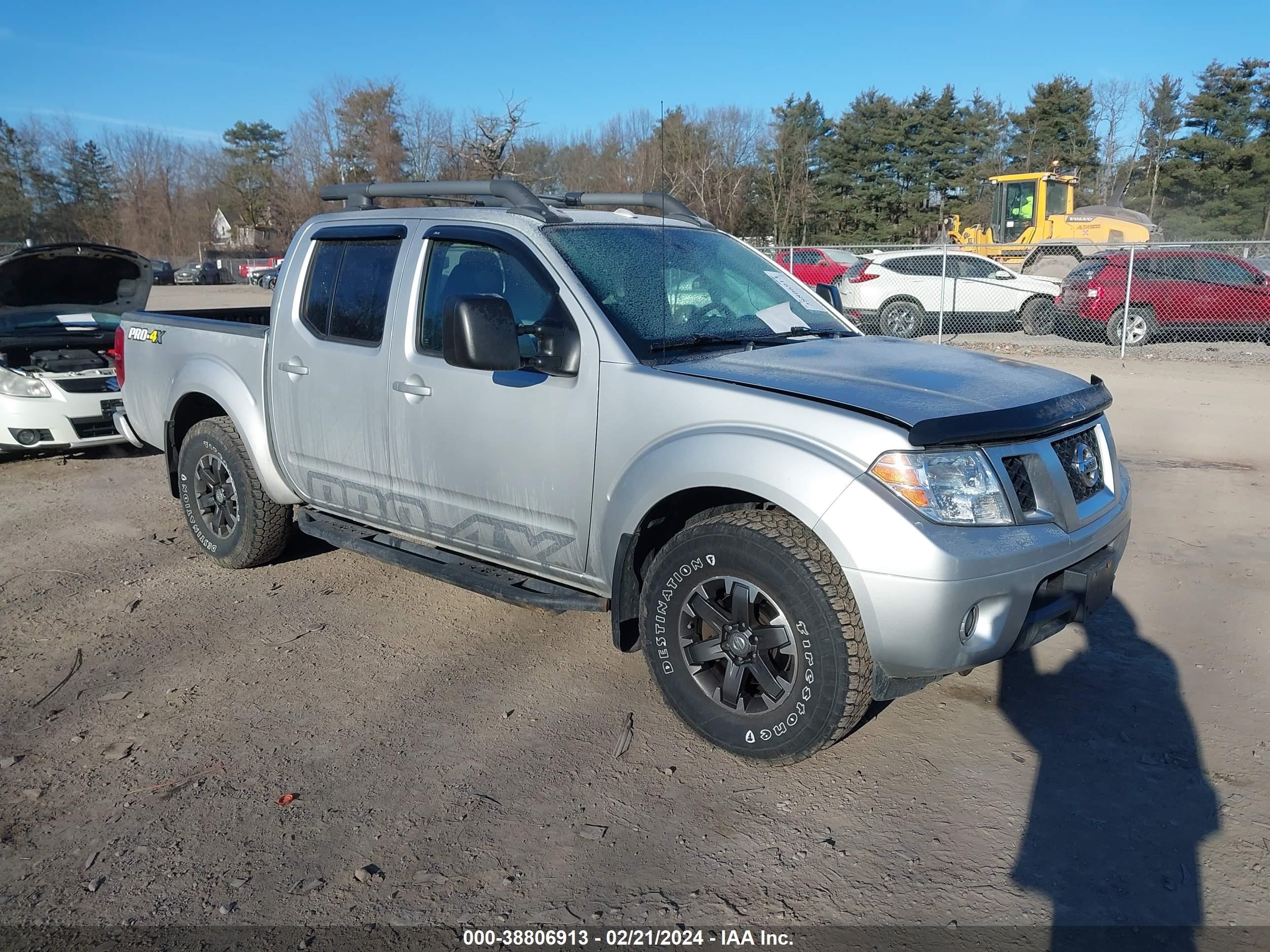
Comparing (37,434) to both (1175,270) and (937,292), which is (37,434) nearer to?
(937,292)

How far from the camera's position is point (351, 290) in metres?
4.67

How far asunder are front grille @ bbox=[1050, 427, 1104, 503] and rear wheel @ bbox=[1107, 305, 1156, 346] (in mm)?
15036

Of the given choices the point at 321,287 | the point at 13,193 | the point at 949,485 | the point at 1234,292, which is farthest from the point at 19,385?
the point at 13,193

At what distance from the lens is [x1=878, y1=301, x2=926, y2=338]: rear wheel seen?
18625mm

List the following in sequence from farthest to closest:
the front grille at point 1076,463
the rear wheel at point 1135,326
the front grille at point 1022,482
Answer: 1. the rear wheel at point 1135,326
2. the front grille at point 1076,463
3. the front grille at point 1022,482

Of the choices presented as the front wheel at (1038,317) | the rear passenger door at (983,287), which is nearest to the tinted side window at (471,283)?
the rear passenger door at (983,287)

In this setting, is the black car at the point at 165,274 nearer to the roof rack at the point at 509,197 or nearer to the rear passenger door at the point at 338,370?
the roof rack at the point at 509,197

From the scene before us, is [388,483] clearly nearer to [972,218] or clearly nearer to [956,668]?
[956,668]

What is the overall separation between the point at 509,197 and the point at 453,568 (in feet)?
5.34

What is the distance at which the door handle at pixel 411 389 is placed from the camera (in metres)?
4.18

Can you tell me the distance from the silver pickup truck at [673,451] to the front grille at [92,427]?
3.29 metres

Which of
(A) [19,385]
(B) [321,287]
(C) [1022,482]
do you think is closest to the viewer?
(C) [1022,482]

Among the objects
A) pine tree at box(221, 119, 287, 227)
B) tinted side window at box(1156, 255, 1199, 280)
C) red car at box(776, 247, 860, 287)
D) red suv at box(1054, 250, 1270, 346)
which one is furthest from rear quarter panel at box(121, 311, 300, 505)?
pine tree at box(221, 119, 287, 227)

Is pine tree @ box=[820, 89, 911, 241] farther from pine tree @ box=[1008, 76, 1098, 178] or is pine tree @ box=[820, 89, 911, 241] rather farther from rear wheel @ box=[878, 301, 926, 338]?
rear wheel @ box=[878, 301, 926, 338]
